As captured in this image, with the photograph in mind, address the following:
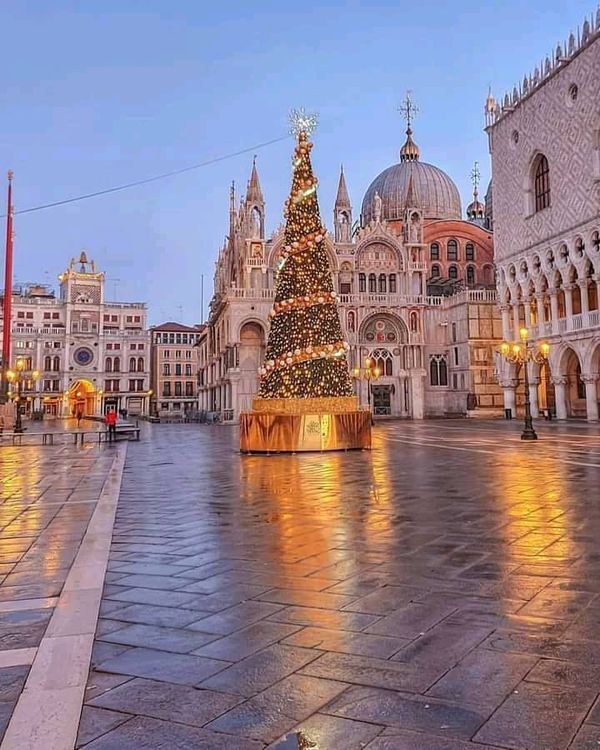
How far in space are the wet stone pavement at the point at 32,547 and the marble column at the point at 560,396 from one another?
29.3m

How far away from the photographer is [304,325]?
1823cm

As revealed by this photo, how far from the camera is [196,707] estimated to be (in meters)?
2.60

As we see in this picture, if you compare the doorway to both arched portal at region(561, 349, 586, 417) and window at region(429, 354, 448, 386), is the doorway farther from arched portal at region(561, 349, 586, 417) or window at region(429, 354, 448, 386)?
arched portal at region(561, 349, 586, 417)

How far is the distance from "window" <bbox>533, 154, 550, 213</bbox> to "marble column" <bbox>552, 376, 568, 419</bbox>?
34.2 feet

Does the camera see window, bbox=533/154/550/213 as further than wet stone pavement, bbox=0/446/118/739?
Yes

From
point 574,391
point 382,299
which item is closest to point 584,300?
point 574,391

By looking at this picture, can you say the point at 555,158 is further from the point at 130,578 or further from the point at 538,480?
the point at 130,578

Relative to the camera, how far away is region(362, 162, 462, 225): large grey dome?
205 feet

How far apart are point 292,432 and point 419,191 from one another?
52.8 m

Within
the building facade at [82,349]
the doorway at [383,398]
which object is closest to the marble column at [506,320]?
the doorway at [383,398]

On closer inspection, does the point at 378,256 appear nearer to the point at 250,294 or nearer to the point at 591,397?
the point at 250,294

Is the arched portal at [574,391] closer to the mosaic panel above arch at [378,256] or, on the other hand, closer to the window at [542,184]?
the window at [542,184]

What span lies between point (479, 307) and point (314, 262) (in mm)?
31119

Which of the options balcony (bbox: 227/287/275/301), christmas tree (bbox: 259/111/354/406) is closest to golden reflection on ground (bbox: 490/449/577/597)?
christmas tree (bbox: 259/111/354/406)
